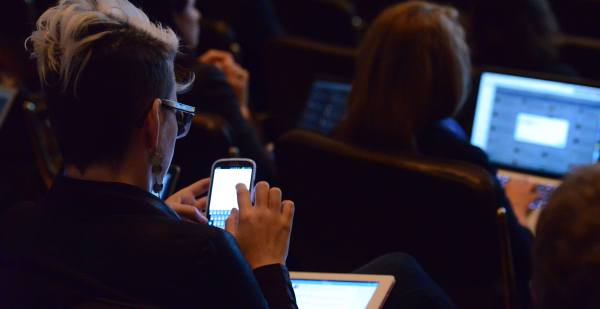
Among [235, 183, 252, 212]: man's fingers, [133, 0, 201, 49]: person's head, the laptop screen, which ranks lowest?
the laptop screen

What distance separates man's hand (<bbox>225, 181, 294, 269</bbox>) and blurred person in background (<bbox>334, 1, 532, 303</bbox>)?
0.83 m

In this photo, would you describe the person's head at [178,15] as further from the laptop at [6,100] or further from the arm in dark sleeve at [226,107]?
the laptop at [6,100]

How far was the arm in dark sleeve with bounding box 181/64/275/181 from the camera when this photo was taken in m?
2.68

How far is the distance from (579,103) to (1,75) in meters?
2.44

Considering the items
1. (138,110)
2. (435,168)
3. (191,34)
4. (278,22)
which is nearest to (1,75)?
(191,34)

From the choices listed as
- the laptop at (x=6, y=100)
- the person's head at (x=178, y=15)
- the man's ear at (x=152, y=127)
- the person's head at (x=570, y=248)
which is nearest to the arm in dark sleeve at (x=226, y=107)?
the person's head at (x=178, y=15)

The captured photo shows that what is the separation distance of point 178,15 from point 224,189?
1465 millimetres

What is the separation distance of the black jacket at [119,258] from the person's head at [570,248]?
405mm

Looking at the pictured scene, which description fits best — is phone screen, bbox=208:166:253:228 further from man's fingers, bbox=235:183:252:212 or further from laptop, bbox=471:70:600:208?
laptop, bbox=471:70:600:208

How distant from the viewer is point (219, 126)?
2.38 m

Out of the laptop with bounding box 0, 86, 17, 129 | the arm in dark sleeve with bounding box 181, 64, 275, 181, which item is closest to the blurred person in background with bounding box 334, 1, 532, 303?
the arm in dark sleeve with bounding box 181, 64, 275, 181

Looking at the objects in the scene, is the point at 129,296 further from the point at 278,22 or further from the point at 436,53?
the point at 278,22

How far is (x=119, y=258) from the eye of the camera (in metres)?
1.25

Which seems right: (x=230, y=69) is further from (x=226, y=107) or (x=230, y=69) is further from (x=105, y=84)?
(x=105, y=84)
